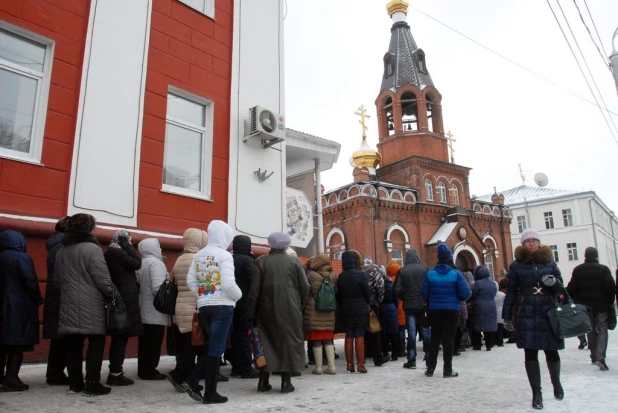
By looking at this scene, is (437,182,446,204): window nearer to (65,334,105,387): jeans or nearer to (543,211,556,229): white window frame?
(543,211,556,229): white window frame

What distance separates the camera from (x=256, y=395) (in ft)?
15.3

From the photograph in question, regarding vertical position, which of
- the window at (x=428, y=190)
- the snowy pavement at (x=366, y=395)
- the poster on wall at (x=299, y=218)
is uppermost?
the window at (x=428, y=190)

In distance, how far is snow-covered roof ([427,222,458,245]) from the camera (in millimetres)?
31469

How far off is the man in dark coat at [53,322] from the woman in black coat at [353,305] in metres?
3.35

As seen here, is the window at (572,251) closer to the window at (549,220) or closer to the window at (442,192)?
the window at (549,220)

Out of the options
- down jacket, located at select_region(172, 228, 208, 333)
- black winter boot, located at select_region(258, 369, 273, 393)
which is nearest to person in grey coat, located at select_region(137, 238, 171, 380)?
down jacket, located at select_region(172, 228, 208, 333)

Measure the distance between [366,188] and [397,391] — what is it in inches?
1011

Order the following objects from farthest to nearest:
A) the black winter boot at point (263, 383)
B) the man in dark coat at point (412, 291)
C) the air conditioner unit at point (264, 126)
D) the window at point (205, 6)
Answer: the window at point (205, 6)
the air conditioner unit at point (264, 126)
the man in dark coat at point (412, 291)
the black winter boot at point (263, 383)

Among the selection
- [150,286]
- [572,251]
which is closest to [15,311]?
[150,286]

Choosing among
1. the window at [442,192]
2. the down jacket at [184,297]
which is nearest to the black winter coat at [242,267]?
the down jacket at [184,297]

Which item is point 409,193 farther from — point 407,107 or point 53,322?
point 53,322

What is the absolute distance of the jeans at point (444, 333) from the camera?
5777 mm

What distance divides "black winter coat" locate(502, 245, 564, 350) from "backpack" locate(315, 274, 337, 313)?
2151mm

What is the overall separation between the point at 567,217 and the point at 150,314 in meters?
52.0
